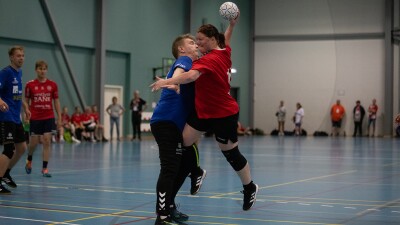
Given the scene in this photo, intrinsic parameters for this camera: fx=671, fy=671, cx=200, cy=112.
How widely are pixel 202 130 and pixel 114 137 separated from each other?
2623cm

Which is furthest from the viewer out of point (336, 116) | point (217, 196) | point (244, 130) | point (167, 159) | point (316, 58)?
point (316, 58)

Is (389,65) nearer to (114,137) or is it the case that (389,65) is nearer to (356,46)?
(356,46)

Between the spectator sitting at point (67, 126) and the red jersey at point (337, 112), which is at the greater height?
the red jersey at point (337, 112)

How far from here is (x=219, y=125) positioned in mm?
6816

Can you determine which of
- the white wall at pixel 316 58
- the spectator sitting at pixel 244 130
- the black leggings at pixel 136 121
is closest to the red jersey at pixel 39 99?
the black leggings at pixel 136 121

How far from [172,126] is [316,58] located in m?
37.5

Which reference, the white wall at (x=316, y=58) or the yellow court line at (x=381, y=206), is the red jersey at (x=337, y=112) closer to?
the white wall at (x=316, y=58)

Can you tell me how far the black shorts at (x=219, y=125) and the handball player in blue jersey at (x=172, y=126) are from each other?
100 mm

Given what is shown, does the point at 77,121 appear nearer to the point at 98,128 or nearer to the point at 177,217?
the point at 98,128

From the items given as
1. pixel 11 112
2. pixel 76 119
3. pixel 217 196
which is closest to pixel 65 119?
pixel 76 119

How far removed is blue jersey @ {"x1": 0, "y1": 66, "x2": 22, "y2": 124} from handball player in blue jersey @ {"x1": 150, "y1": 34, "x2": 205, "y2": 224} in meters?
3.93

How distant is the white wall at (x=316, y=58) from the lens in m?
41.4

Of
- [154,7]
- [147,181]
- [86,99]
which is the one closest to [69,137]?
[86,99]

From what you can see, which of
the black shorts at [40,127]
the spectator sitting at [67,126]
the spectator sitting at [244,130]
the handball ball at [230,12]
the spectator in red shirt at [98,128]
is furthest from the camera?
the spectator sitting at [244,130]
